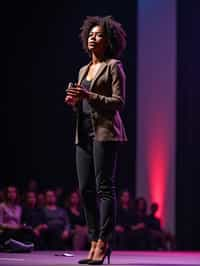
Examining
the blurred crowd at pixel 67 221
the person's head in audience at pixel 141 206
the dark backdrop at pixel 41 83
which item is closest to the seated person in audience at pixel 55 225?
the blurred crowd at pixel 67 221

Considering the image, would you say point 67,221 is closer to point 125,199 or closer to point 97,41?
point 125,199

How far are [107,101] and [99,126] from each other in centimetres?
14

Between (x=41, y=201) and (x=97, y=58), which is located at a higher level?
(x=97, y=58)

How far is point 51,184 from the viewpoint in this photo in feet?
29.3

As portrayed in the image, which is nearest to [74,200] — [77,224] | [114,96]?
[77,224]

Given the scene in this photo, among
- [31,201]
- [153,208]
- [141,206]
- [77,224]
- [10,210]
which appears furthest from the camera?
[153,208]

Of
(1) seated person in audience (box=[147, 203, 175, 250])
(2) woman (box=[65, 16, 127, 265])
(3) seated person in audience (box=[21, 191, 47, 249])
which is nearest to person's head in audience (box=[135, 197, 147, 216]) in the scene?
(1) seated person in audience (box=[147, 203, 175, 250])

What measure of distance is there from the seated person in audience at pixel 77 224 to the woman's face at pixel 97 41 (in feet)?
11.7

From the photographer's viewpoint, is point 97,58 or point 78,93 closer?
point 78,93

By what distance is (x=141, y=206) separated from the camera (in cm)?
770

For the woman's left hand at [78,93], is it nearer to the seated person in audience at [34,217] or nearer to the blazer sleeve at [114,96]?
the blazer sleeve at [114,96]

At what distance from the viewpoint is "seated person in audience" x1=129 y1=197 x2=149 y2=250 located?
735cm

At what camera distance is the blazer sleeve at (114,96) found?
3.42m

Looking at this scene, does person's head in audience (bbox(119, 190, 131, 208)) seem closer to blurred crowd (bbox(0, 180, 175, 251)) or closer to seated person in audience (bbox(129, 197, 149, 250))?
blurred crowd (bbox(0, 180, 175, 251))
